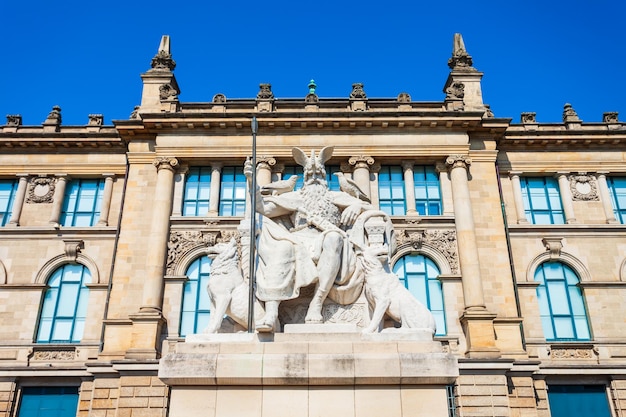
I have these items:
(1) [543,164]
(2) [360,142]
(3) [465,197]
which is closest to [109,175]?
(2) [360,142]

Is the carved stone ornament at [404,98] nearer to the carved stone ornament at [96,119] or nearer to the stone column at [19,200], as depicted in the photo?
the carved stone ornament at [96,119]

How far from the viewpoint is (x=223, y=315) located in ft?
23.7

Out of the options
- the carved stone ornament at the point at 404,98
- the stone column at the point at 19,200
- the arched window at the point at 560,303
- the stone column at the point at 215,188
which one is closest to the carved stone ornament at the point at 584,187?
the arched window at the point at 560,303

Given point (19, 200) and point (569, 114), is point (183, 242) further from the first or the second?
point (569, 114)

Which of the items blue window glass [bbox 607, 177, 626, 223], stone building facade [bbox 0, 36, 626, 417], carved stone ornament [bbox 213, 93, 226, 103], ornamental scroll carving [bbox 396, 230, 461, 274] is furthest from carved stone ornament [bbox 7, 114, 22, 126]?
blue window glass [bbox 607, 177, 626, 223]

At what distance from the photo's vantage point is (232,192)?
24781 millimetres

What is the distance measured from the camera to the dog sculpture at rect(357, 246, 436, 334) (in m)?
7.02

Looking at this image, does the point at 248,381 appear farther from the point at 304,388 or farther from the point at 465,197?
the point at 465,197

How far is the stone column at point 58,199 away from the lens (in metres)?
25.1

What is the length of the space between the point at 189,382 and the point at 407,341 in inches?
97.8

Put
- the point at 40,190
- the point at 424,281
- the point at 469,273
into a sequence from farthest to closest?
the point at 40,190, the point at 424,281, the point at 469,273

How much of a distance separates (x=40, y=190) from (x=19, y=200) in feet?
3.13

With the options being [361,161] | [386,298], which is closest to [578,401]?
[361,161]

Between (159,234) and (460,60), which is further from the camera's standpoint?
(460,60)
